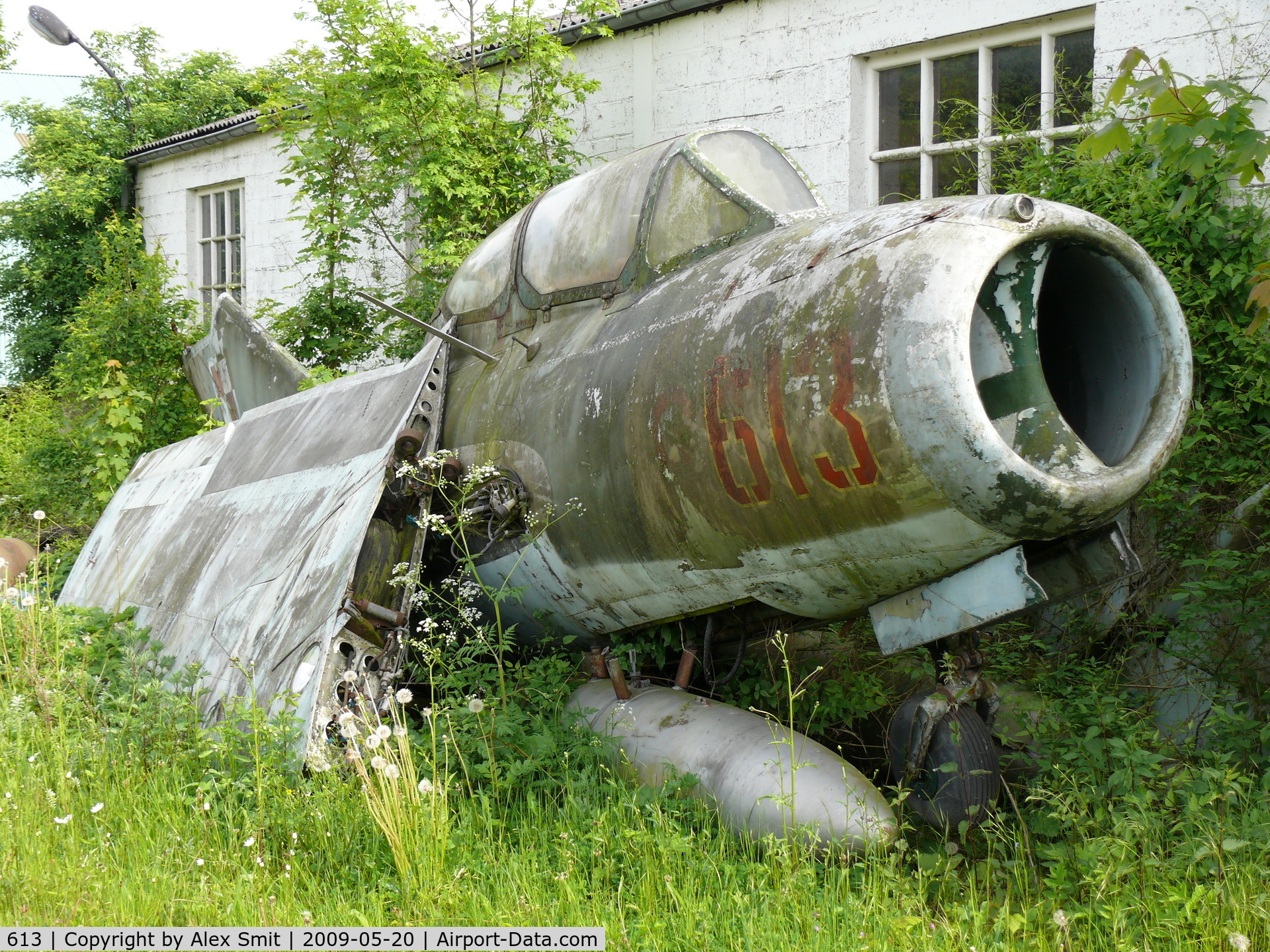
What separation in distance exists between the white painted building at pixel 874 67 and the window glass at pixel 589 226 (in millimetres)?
3083

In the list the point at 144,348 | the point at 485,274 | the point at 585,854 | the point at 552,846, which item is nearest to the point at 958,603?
the point at 585,854

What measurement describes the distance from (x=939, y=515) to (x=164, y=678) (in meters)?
3.59

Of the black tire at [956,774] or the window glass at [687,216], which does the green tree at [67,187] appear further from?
the black tire at [956,774]

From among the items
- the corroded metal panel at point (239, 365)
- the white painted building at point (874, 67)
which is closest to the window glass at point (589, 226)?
the white painted building at point (874, 67)

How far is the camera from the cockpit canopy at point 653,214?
4082mm

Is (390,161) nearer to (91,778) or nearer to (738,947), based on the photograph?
(91,778)

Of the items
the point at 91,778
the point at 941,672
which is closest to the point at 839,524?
the point at 941,672

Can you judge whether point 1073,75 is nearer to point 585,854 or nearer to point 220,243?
point 585,854

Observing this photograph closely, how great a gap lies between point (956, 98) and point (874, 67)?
74 cm

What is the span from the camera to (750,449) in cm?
327

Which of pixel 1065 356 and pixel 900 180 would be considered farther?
pixel 900 180

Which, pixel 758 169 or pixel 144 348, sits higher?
pixel 758 169

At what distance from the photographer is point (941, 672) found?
3.69 m
